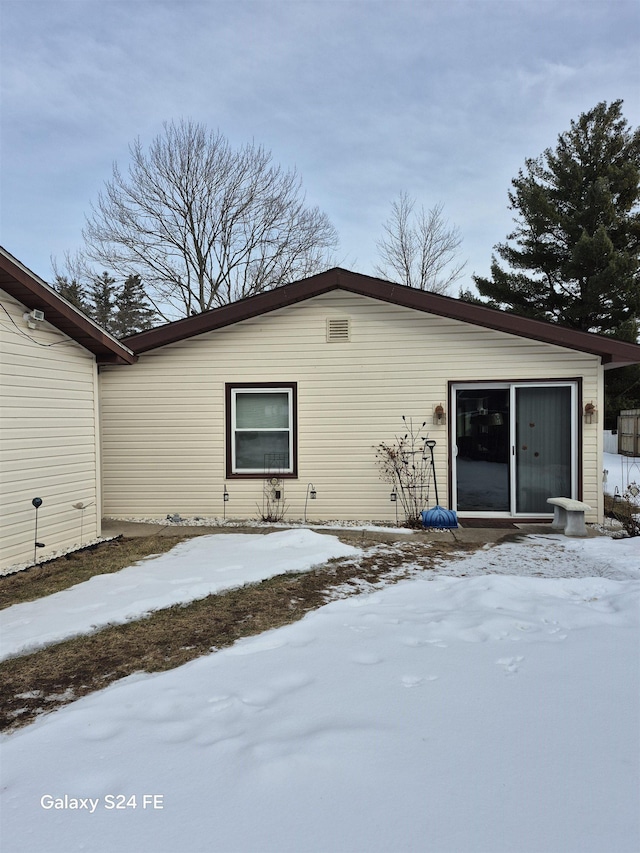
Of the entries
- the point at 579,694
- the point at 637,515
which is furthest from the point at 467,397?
the point at 579,694

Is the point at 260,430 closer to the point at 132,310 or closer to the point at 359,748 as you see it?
the point at 359,748

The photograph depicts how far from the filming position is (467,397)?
7777 millimetres

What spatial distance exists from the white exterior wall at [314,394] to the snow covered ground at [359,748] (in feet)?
14.4

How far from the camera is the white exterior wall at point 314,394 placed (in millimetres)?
7633

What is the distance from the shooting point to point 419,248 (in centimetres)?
2198

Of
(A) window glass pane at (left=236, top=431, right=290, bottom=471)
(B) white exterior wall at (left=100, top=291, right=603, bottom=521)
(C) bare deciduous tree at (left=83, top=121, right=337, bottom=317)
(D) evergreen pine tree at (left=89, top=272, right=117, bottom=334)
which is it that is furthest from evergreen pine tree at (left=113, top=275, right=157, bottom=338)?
(A) window glass pane at (left=236, top=431, right=290, bottom=471)

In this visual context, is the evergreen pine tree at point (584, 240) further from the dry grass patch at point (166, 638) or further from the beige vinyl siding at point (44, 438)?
the beige vinyl siding at point (44, 438)

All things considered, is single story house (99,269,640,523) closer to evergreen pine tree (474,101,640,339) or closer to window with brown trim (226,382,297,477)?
window with brown trim (226,382,297,477)

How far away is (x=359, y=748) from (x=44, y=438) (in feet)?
17.5

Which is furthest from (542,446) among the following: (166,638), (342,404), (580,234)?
(580,234)

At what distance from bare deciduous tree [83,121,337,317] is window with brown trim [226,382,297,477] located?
45.2ft

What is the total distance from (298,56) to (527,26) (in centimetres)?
532

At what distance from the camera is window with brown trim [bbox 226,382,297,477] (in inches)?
311

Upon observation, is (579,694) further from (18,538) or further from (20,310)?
(20,310)
